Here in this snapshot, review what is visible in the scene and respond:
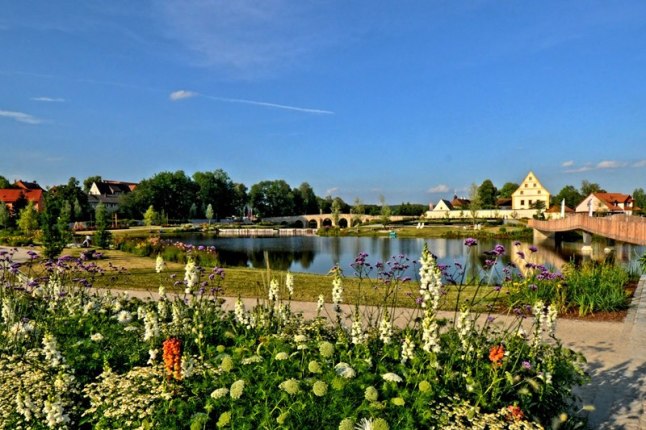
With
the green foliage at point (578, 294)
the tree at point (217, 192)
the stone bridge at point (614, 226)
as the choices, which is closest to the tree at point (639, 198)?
the stone bridge at point (614, 226)

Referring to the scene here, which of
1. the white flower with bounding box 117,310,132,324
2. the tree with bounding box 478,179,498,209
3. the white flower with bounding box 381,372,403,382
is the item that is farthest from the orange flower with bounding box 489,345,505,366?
the tree with bounding box 478,179,498,209

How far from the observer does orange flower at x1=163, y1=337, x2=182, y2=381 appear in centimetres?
375

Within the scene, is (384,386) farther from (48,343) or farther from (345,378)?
(48,343)

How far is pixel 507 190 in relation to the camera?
114125 mm

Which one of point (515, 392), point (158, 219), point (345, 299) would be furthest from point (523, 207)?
point (515, 392)

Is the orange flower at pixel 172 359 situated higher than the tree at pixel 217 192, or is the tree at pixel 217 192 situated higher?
the tree at pixel 217 192

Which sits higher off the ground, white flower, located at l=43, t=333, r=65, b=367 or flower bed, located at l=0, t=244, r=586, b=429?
white flower, located at l=43, t=333, r=65, b=367

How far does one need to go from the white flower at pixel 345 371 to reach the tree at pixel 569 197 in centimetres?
10688

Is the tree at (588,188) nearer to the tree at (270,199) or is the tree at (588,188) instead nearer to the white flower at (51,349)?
the tree at (270,199)

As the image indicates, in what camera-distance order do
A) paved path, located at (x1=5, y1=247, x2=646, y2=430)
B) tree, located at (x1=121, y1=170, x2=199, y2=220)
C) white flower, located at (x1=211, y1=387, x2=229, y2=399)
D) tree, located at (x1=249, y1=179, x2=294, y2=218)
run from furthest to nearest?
tree, located at (x1=249, y1=179, x2=294, y2=218), tree, located at (x1=121, y1=170, x2=199, y2=220), paved path, located at (x1=5, y1=247, x2=646, y2=430), white flower, located at (x1=211, y1=387, x2=229, y2=399)

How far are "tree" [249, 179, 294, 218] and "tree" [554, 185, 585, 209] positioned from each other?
6199cm

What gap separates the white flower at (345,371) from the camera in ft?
12.7

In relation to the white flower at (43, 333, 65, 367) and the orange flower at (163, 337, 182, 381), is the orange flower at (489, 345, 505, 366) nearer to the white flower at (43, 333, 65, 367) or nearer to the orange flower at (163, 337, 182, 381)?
the orange flower at (163, 337, 182, 381)

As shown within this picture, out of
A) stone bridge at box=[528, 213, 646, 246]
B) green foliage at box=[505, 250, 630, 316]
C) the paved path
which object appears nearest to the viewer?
the paved path
